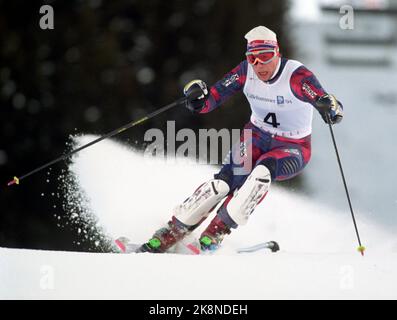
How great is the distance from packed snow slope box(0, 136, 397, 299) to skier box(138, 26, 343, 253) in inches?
9.0

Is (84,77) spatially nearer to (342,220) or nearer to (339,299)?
(342,220)

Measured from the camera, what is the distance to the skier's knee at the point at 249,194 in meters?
5.78

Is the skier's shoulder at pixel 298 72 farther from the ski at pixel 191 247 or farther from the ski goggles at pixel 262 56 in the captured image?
the ski at pixel 191 247

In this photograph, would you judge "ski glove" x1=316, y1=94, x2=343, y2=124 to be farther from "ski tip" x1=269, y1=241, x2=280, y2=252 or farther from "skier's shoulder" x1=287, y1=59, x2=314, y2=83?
"ski tip" x1=269, y1=241, x2=280, y2=252

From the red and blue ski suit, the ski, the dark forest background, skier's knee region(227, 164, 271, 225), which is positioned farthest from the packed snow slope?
the dark forest background

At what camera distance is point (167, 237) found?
19.9ft

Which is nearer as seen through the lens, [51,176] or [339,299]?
[339,299]

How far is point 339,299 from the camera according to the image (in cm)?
571

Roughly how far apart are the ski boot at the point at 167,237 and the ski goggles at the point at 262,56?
1.13 m

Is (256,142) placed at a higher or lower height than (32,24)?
lower

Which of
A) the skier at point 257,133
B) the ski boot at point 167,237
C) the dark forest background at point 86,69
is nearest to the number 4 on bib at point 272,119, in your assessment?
the skier at point 257,133

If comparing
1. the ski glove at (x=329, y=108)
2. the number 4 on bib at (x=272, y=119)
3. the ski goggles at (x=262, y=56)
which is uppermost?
the ski goggles at (x=262, y=56)
